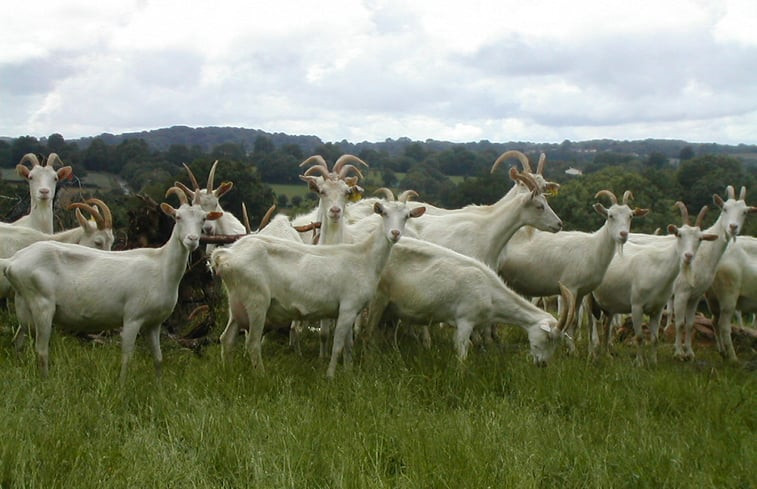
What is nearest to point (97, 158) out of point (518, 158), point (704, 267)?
point (518, 158)

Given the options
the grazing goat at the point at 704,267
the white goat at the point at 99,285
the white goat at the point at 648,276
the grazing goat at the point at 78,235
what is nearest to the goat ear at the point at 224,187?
the grazing goat at the point at 78,235

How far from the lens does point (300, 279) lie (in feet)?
24.1

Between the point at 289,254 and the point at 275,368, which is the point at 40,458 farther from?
the point at 289,254

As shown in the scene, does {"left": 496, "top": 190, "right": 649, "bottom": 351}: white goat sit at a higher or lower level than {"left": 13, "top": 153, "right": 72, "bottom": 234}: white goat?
lower

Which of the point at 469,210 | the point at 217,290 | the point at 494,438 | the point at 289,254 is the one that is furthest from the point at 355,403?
the point at 469,210

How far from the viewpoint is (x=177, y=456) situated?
5102 mm

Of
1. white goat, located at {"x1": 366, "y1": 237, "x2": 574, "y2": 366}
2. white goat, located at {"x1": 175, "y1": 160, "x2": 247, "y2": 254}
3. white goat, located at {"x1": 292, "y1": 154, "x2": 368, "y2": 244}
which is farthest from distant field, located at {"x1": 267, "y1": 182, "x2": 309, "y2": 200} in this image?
white goat, located at {"x1": 366, "y1": 237, "x2": 574, "y2": 366}

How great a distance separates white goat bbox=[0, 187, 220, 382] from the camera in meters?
6.63

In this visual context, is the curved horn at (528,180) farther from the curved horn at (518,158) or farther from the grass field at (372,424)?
the grass field at (372,424)

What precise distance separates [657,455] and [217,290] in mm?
6385

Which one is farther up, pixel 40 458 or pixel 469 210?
pixel 469 210

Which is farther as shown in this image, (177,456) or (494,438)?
(494,438)

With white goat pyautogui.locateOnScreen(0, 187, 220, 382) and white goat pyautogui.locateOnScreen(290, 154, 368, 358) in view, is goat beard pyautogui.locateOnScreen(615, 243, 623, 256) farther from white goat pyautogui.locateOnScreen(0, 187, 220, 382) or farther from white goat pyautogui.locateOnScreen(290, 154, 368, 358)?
white goat pyautogui.locateOnScreen(0, 187, 220, 382)

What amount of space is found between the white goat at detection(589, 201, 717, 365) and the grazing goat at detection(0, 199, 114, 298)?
629 centimetres
